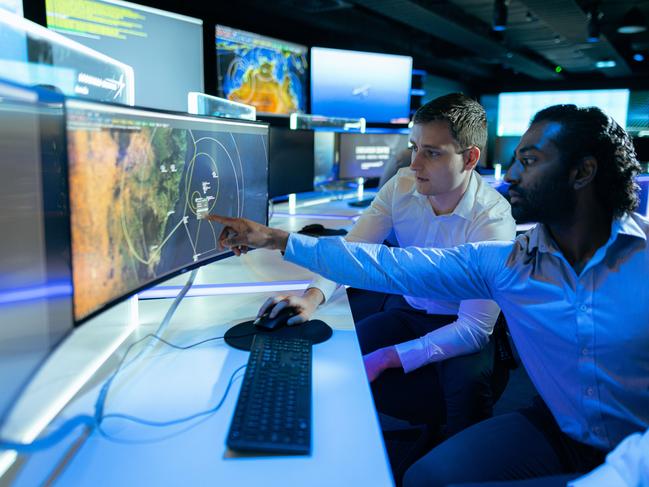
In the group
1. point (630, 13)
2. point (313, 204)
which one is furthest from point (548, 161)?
point (630, 13)

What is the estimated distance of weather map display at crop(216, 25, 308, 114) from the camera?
5.09 metres

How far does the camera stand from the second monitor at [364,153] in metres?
3.87

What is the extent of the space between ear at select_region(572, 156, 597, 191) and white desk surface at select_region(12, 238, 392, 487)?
59cm

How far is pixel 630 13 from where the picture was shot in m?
6.51

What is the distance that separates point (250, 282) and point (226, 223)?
43 centimetres

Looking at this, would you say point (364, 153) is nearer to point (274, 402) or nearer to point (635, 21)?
point (274, 402)

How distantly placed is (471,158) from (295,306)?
2.72 ft

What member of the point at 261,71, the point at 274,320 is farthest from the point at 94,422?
the point at 261,71

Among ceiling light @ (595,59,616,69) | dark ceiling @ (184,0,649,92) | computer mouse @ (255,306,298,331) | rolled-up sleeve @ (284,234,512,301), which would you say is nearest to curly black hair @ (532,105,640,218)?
rolled-up sleeve @ (284,234,512,301)

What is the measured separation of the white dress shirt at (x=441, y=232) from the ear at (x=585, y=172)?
0.50 meters

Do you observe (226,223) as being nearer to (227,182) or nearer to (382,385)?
(227,182)

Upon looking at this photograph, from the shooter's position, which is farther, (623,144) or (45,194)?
(623,144)

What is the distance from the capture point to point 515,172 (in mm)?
1142

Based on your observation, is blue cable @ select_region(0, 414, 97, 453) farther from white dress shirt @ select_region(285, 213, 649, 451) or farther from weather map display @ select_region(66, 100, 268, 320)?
white dress shirt @ select_region(285, 213, 649, 451)
